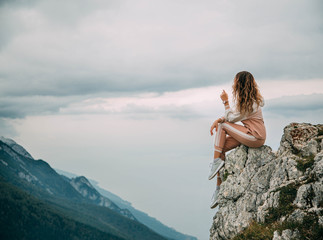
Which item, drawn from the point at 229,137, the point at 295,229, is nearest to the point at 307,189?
the point at 295,229

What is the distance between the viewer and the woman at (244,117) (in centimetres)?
1559

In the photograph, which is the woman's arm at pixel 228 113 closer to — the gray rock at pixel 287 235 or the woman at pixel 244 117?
the woman at pixel 244 117

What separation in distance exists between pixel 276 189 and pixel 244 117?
386 cm

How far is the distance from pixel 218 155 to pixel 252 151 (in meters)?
1.89

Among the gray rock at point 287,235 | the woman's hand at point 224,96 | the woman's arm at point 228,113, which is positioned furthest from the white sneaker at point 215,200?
the gray rock at point 287,235

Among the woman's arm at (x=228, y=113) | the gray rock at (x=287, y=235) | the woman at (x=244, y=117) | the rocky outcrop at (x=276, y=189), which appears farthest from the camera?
the woman's arm at (x=228, y=113)

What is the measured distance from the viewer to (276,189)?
14359mm

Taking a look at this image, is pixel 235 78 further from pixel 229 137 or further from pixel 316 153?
pixel 316 153

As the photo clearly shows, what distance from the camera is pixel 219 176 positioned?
18.1 m

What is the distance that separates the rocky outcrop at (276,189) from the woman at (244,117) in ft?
3.94

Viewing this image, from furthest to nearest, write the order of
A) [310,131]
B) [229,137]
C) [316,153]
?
[229,137], [310,131], [316,153]

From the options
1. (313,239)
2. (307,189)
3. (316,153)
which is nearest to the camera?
(313,239)

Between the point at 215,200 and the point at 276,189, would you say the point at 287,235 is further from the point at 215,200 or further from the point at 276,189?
the point at 215,200

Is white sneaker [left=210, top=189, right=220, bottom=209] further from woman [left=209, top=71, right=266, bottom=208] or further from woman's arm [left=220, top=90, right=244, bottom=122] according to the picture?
woman's arm [left=220, top=90, right=244, bottom=122]
